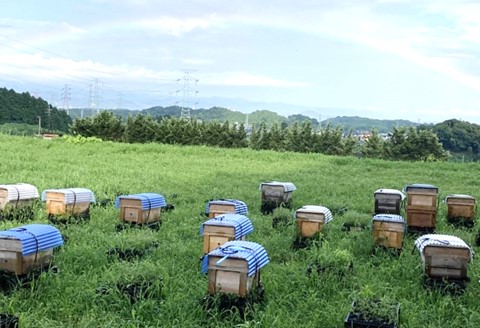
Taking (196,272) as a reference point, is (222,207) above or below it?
above

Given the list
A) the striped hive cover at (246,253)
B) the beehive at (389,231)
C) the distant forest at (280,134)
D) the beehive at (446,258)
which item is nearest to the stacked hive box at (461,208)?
the beehive at (389,231)

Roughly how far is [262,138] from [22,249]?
97.0 ft

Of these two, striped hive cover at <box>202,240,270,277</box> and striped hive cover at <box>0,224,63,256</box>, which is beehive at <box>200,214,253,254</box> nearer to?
striped hive cover at <box>202,240,270,277</box>

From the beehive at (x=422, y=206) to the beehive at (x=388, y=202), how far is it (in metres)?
0.72

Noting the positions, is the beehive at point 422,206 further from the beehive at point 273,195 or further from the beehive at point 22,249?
the beehive at point 22,249

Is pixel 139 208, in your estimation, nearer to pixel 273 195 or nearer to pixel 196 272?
pixel 196 272

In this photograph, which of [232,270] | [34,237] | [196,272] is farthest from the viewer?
[196,272]

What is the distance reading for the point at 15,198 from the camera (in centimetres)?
749

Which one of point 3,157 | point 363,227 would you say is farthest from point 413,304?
point 3,157

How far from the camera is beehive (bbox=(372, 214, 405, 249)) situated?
6.07m

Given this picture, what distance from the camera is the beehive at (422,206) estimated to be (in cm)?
719

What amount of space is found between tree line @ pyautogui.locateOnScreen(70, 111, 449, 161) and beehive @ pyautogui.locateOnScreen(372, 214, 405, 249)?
2201 centimetres

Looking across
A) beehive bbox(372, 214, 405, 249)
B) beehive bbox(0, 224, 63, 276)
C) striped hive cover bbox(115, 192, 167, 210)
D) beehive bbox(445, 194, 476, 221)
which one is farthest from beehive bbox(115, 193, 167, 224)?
beehive bbox(445, 194, 476, 221)

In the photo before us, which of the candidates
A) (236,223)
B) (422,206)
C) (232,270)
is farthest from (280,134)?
(232,270)
